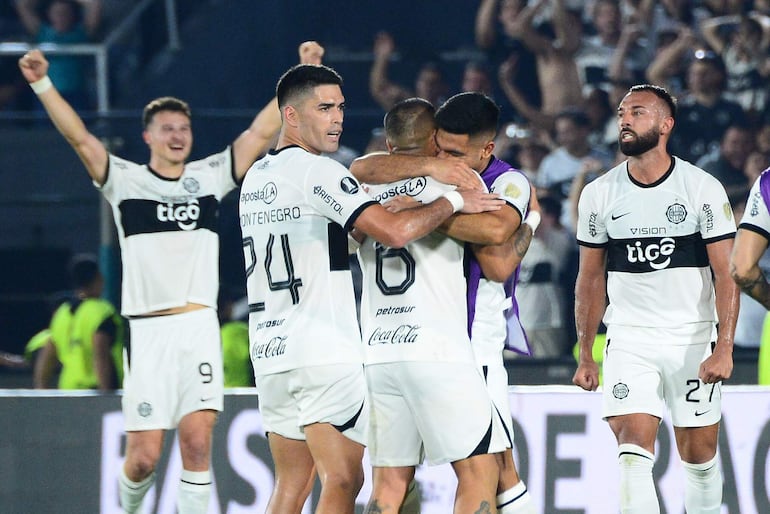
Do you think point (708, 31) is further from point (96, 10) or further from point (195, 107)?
point (96, 10)

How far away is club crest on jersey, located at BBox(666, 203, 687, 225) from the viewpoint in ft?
21.9

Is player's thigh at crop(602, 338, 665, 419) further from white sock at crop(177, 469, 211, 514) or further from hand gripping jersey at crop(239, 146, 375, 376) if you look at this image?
white sock at crop(177, 469, 211, 514)

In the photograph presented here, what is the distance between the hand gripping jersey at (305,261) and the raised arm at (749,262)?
5.44 ft

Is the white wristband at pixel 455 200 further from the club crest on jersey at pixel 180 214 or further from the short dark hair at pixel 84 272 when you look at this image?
the short dark hair at pixel 84 272

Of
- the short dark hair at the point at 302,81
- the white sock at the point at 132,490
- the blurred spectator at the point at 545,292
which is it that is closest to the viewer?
the short dark hair at the point at 302,81

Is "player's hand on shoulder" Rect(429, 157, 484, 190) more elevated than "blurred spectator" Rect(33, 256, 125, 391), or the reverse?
"player's hand on shoulder" Rect(429, 157, 484, 190)

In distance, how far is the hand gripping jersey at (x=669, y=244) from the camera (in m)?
6.67

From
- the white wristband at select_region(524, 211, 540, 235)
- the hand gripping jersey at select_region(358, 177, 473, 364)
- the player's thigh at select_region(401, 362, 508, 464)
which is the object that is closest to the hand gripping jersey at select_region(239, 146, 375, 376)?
the hand gripping jersey at select_region(358, 177, 473, 364)

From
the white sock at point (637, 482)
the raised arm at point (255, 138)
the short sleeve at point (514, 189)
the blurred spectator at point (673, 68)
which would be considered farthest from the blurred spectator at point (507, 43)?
the short sleeve at point (514, 189)

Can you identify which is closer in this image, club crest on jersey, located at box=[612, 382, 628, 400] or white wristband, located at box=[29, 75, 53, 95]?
club crest on jersey, located at box=[612, 382, 628, 400]

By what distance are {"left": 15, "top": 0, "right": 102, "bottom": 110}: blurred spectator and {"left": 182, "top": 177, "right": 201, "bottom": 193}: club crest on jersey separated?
5.28 meters

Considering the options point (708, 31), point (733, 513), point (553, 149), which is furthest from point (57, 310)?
point (708, 31)

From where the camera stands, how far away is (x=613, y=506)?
8.02 meters

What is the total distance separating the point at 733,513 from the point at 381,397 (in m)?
3.25
